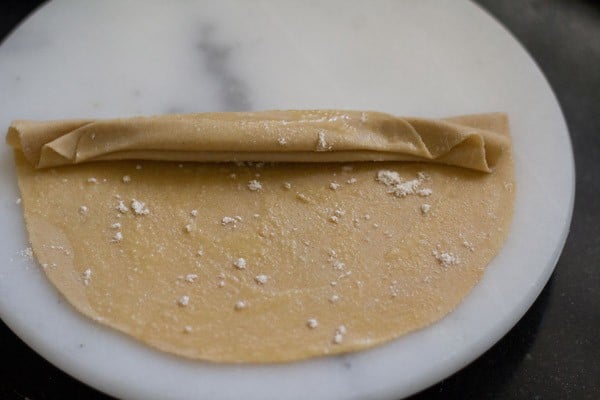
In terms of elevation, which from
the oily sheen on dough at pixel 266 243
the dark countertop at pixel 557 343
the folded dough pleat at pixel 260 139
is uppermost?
the folded dough pleat at pixel 260 139

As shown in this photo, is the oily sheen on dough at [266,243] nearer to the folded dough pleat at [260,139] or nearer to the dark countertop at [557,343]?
the folded dough pleat at [260,139]

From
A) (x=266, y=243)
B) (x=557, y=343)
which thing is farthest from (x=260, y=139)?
(x=557, y=343)

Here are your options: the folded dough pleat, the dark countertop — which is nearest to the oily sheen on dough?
the folded dough pleat

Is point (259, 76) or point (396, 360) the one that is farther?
point (259, 76)

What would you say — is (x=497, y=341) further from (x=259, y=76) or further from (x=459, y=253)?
(x=259, y=76)

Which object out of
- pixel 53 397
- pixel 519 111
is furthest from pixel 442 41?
pixel 53 397

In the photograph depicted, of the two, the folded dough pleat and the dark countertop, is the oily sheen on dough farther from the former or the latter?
the dark countertop

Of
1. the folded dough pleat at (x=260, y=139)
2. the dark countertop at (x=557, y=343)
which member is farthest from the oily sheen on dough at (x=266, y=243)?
the dark countertop at (x=557, y=343)
